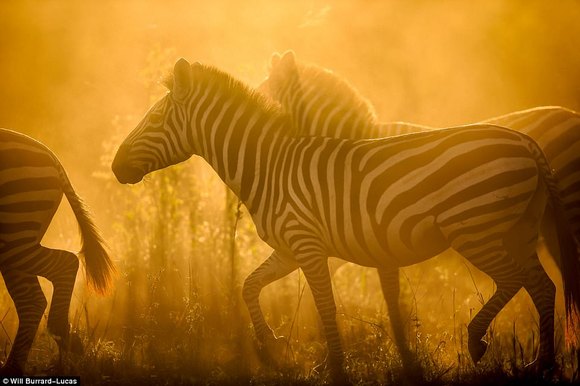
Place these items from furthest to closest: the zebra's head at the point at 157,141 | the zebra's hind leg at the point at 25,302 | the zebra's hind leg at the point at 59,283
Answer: the zebra's head at the point at 157,141, the zebra's hind leg at the point at 59,283, the zebra's hind leg at the point at 25,302

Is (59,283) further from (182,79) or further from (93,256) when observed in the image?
(182,79)

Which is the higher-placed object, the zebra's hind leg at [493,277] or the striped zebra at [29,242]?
the striped zebra at [29,242]

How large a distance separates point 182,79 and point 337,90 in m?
2.52

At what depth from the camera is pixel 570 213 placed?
664 centimetres

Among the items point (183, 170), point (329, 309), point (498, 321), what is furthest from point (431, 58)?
point (329, 309)

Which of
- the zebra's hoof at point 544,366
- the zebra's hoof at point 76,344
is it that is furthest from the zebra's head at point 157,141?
the zebra's hoof at point 544,366

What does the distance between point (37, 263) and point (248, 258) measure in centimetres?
→ 430

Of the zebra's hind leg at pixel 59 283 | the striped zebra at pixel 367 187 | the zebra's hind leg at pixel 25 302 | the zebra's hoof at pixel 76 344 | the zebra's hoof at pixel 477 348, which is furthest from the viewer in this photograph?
the zebra's hind leg at pixel 59 283

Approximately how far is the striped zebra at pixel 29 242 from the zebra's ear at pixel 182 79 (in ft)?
4.42

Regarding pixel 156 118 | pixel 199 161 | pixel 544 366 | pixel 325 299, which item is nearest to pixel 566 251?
pixel 544 366

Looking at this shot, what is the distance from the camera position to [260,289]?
269 inches

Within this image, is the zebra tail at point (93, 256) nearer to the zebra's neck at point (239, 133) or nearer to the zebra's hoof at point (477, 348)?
the zebra's neck at point (239, 133)

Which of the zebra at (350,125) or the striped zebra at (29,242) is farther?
the zebra at (350,125)

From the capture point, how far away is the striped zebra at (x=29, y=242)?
251 inches
